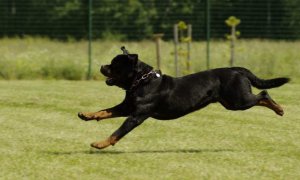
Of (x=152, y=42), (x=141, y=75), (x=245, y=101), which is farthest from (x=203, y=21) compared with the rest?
(x=141, y=75)

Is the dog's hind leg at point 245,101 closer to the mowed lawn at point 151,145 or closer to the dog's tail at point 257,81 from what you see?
the dog's tail at point 257,81

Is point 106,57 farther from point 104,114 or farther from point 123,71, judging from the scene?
point 104,114

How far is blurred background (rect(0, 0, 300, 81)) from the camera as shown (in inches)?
695

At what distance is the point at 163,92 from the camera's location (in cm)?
751

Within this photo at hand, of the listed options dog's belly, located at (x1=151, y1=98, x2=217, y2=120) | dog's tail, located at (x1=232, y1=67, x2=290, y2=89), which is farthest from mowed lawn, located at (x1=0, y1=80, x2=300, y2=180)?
dog's tail, located at (x1=232, y1=67, x2=290, y2=89)

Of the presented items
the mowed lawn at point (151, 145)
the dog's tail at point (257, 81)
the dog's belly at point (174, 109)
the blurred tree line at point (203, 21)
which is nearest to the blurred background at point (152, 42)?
the blurred tree line at point (203, 21)

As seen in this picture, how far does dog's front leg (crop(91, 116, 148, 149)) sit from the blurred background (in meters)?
10.3

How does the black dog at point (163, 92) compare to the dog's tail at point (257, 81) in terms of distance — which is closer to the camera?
the black dog at point (163, 92)

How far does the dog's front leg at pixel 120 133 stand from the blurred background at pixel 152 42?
10.3 meters

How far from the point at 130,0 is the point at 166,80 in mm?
22180

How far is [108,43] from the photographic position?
824 inches

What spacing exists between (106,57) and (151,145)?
11.0 meters

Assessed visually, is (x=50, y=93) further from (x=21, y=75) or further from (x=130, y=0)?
(x=130, y=0)

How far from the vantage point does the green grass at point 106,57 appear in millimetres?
17453
